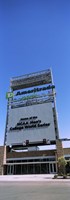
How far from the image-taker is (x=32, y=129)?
4988 centimetres

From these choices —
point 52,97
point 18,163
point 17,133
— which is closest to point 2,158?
point 18,163

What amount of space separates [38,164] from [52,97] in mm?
17891

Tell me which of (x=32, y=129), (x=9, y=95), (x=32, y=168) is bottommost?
(x=32, y=168)

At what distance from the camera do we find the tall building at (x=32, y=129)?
42.1 meters

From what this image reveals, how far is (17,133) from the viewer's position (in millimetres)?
50719

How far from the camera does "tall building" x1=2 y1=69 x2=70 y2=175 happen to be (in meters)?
42.1

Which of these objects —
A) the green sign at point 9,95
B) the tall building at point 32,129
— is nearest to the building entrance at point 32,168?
the tall building at point 32,129

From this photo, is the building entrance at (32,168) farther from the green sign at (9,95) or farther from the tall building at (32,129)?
the green sign at (9,95)

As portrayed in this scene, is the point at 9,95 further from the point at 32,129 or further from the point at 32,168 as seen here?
the point at 32,168

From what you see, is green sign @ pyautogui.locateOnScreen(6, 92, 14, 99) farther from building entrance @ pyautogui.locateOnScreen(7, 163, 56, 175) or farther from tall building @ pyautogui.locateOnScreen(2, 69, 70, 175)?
building entrance @ pyautogui.locateOnScreen(7, 163, 56, 175)

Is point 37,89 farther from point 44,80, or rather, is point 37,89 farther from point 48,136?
point 48,136

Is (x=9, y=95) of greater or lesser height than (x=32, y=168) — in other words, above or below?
above

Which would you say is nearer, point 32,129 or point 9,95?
point 32,129

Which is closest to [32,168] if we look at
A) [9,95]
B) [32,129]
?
[32,129]
